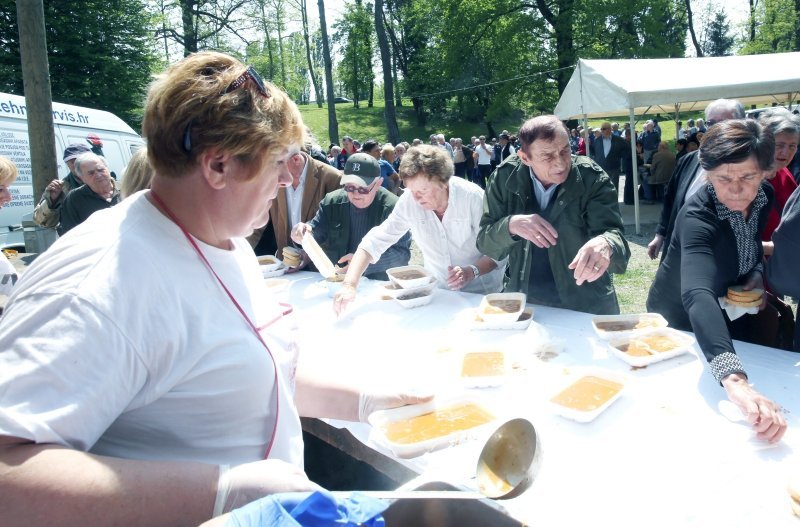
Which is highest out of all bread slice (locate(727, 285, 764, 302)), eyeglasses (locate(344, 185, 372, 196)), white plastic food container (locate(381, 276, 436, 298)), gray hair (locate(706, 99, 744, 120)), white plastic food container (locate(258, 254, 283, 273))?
gray hair (locate(706, 99, 744, 120))

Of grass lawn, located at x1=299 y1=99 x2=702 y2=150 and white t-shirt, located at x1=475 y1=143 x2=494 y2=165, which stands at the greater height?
grass lawn, located at x1=299 y1=99 x2=702 y2=150

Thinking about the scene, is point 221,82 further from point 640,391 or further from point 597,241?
point 597,241

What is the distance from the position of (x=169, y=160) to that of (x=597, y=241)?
167cm

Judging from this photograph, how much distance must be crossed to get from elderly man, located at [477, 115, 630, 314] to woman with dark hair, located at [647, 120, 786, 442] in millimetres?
314

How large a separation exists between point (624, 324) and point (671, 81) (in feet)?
22.4

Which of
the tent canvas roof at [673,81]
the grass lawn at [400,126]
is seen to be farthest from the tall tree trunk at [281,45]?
the tent canvas roof at [673,81]

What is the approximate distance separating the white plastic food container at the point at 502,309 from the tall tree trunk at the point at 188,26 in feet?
74.4

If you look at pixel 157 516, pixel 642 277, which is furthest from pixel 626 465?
pixel 642 277

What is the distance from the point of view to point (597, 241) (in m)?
2.04

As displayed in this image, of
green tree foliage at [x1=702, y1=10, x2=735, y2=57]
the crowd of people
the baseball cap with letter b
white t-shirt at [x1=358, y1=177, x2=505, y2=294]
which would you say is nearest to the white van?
the baseball cap with letter b

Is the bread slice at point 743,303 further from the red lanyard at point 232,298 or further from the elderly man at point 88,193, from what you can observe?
the elderly man at point 88,193

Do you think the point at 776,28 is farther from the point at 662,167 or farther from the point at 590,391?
the point at 590,391

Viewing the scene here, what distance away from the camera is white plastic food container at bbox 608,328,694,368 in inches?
68.2

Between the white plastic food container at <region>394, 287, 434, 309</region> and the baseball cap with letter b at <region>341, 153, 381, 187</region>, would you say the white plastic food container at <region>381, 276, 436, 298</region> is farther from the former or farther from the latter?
the baseball cap with letter b at <region>341, 153, 381, 187</region>
